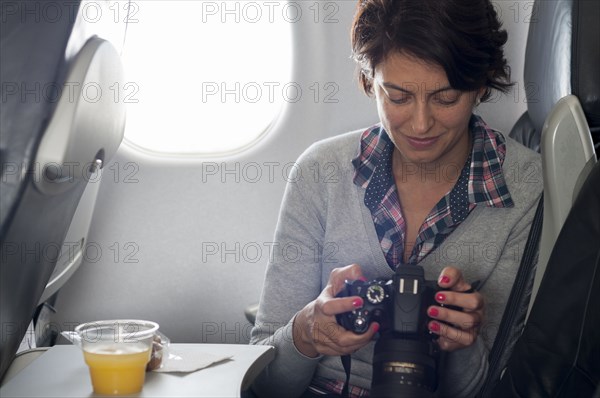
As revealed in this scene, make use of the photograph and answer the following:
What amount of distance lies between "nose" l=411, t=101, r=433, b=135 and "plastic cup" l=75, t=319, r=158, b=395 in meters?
0.65

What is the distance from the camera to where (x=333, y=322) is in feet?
5.03

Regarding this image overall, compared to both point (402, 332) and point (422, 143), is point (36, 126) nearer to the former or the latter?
point (402, 332)

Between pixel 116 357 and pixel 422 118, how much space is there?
29.5 inches

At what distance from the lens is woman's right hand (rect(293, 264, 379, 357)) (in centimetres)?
149

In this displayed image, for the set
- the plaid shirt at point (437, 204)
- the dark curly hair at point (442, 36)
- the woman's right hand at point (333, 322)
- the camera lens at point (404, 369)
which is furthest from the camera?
the plaid shirt at point (437, 204)

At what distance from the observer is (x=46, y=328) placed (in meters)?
2.17

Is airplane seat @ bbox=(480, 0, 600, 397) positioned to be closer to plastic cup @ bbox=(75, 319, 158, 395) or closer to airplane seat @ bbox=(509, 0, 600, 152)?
airplane seat @ bbox=(509, 0, 600, 152)

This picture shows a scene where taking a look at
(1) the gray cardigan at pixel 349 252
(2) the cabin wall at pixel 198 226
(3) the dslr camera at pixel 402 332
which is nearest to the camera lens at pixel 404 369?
(3) the dslr camera at pixel 402 332

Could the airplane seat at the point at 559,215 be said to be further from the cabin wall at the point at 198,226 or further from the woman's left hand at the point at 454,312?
the cabin wall at the point at 198,226

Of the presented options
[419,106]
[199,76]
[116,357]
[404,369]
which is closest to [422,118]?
[419,106]

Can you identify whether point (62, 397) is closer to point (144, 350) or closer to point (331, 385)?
point (144, 350)

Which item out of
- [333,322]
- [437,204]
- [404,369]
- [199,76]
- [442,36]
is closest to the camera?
[404,369]

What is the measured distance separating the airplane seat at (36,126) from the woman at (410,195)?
515 millimetres

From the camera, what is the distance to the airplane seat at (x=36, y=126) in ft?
3.87
